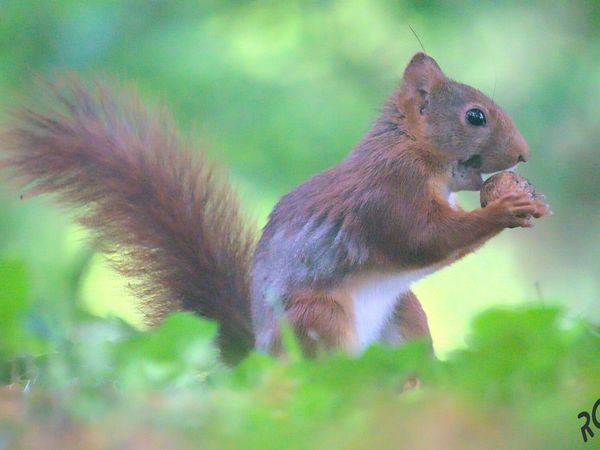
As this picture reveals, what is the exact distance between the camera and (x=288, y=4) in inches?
140

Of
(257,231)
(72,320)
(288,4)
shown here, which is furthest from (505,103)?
(72,320)

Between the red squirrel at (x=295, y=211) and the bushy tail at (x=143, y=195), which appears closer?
the red squirrel at (x=295, y=211)

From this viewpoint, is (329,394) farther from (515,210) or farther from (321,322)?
(515,210)

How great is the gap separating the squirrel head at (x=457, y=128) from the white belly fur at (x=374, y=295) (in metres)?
0.21

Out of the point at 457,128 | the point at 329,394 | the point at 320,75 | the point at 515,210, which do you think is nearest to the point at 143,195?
the point at 457,128

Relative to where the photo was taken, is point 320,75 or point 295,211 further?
point 320,75

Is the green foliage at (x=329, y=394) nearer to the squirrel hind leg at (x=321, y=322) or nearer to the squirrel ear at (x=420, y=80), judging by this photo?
the squirrel hind leg at (x=321, y=322)

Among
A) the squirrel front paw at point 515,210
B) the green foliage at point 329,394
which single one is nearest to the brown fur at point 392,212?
the squirrel front paw at point 515,210

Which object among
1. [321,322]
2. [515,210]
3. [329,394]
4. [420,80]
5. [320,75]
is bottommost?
[329,394]

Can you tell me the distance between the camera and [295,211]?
7.31 ft

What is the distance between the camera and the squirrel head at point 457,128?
7.39 feet

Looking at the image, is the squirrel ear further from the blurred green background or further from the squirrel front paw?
the blurred green background

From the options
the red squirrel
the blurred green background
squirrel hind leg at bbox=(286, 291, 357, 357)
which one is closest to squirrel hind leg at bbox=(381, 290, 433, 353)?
the red squirrel

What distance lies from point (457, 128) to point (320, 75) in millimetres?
1483
